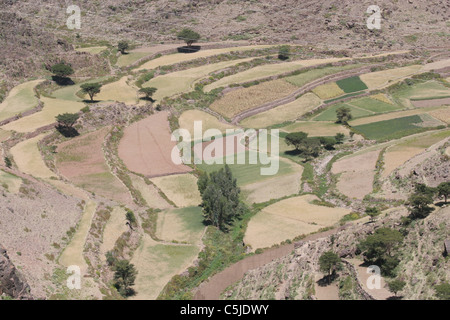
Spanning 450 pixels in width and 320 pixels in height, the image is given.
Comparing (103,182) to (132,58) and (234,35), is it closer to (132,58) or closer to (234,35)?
(132,58)

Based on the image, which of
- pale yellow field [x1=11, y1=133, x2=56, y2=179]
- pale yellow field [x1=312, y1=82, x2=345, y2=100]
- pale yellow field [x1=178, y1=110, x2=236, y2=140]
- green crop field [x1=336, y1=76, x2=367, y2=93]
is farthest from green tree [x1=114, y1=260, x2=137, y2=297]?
green crop field [x1=336, y1=76, x2=367, y2=93]

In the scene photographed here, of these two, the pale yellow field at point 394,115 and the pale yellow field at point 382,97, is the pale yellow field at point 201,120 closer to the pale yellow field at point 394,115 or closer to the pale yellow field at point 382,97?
the pale yellow field at point 394,115

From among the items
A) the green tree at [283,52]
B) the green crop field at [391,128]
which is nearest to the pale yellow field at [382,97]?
the green crop field at [391,128]

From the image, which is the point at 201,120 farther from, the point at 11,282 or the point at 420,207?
the point at 11,282

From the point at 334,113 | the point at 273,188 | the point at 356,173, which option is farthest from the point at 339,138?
the point at 273,188

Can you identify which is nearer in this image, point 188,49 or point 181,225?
point 181,225

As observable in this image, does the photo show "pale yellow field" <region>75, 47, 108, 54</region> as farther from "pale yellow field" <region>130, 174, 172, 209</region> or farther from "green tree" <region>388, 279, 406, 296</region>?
"green tree" <region>388, 279, 406, 296</region>

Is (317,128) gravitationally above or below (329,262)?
below
